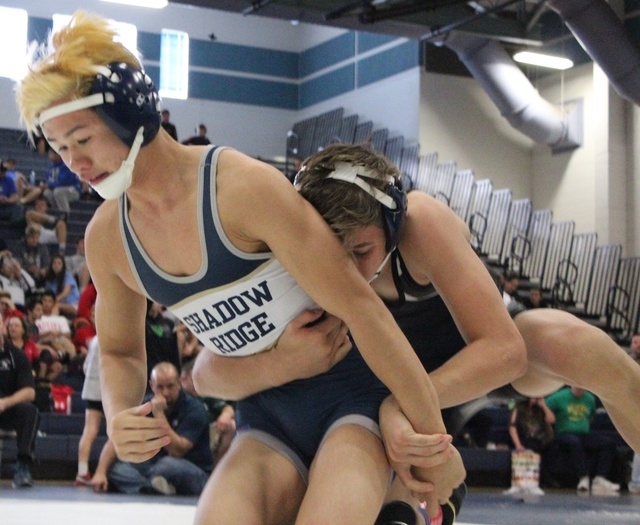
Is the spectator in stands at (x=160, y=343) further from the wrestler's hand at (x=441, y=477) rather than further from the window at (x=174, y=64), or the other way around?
the window at (x=174, y=64)

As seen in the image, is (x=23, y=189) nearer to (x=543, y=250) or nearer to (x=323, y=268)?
(x=543, y=250)

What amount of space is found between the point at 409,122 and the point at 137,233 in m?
15.7

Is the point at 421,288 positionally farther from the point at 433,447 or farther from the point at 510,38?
the point at 510,38

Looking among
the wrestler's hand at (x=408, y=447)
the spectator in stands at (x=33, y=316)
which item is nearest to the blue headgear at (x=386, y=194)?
the wrestler's hand at (x=408, y=447)

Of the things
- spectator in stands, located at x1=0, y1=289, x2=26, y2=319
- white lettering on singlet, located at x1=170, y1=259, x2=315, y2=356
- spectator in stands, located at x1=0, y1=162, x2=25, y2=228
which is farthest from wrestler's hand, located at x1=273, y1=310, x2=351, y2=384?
spectator in stands, located at x1=0, y1=162, x2=25, y2=228

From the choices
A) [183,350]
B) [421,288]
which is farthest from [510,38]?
[421,288]

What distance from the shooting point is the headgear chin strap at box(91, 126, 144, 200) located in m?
2.47

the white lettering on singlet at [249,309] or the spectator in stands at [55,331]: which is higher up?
the white lettering on singlet at [249,309]

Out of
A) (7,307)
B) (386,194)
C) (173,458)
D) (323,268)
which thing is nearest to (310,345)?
(323,268)

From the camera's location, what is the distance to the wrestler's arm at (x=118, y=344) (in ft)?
8.43

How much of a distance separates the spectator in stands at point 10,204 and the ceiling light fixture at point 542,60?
7.97 meters

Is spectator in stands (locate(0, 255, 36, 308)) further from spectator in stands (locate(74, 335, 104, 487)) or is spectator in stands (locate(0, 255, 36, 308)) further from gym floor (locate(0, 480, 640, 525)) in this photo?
gym floor (locate(0, 480, 640, 525))

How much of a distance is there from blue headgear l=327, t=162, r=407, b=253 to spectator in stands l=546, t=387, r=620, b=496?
761 centimetres

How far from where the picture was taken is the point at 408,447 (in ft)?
8.25
